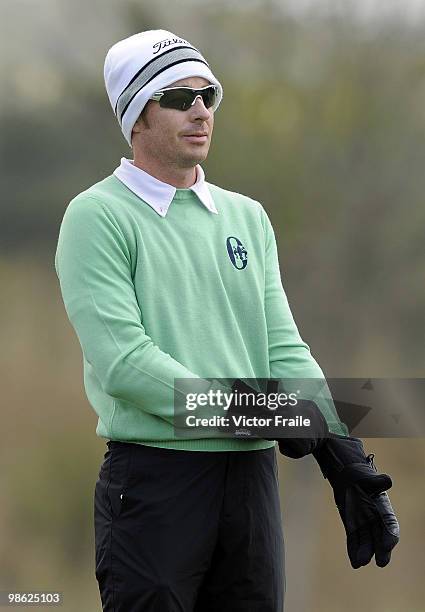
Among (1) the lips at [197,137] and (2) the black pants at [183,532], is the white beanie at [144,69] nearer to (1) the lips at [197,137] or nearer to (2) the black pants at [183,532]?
(1) the lips at [197,137]

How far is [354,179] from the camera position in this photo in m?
3.05

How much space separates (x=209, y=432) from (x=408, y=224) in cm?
154

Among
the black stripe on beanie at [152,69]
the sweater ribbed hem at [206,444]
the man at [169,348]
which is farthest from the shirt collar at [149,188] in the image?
the sweater ribbed hem at [206,444]

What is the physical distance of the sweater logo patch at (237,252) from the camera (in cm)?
176

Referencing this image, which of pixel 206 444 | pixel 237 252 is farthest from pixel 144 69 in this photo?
pixel 206 444

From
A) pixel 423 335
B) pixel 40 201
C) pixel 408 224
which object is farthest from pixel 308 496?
pixel 40 201

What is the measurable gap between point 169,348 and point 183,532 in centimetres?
28

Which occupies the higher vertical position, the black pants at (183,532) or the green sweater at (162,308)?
the green sweater at (162,308)

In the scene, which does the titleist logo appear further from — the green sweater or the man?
the green sweater

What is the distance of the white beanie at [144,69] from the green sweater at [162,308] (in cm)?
13

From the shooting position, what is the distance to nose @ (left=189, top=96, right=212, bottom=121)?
174 cm

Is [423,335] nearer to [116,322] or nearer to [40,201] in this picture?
[40,201]

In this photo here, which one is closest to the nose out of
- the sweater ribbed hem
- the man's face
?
the man's face

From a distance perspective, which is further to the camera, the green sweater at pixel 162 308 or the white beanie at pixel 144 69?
the white beanie at pixel 144 69
